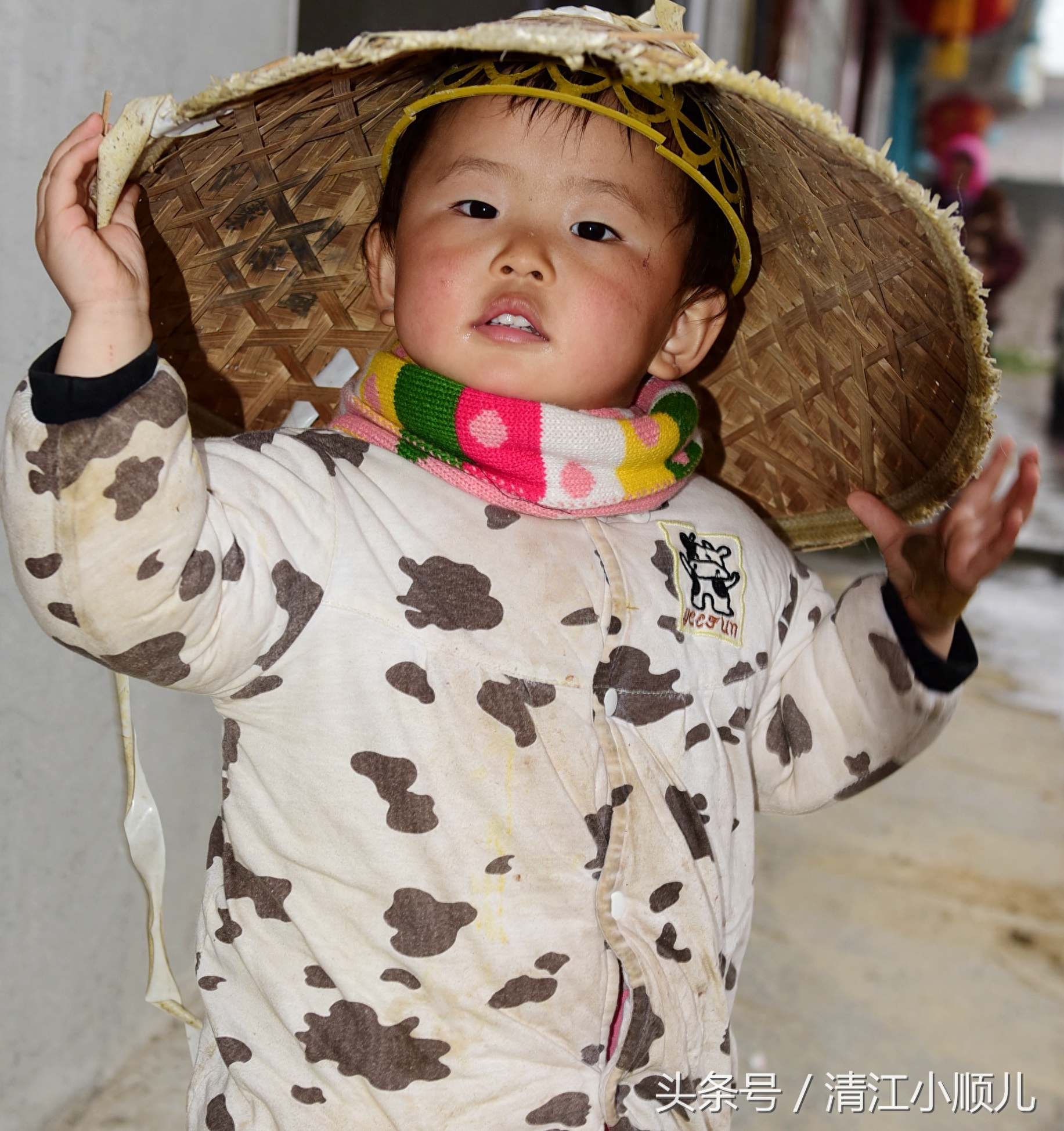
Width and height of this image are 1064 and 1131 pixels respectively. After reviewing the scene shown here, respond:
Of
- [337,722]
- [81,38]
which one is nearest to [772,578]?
[337,722]

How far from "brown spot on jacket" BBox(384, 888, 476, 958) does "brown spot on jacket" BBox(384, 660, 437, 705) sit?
0.55ft

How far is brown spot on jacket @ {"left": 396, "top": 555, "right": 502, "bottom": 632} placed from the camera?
0.99 m

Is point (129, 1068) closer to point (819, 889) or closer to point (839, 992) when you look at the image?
point (839, 992)

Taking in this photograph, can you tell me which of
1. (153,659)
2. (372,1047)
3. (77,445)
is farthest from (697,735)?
(77,445)

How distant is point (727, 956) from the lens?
1160mm

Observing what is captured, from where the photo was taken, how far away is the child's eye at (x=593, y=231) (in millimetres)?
1084

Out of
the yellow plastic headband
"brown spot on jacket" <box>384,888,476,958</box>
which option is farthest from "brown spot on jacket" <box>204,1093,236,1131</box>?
the yellow plastic headband

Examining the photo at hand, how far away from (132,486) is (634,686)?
1.58ft

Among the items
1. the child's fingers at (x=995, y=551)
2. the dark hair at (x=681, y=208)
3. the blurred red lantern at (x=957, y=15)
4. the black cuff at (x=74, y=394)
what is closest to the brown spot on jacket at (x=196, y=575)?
the black cuff at (x=74, y=394)

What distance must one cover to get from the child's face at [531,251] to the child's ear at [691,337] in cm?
14

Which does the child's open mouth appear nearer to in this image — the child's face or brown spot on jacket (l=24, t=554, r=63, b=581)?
the child's face

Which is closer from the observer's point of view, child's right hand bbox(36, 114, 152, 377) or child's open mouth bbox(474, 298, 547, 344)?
child's right hand bbox(36, 114, 152, 377)

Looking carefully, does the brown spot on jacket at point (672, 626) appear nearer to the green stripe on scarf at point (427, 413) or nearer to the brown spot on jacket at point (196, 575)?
the green stripe on scarf at point (427, 413)

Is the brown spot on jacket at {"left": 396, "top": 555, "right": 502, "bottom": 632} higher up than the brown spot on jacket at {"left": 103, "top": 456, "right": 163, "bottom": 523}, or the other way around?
the brown spot on jacket at {"left": 103, "top": 456, "right": 163, "bottom": 523}
